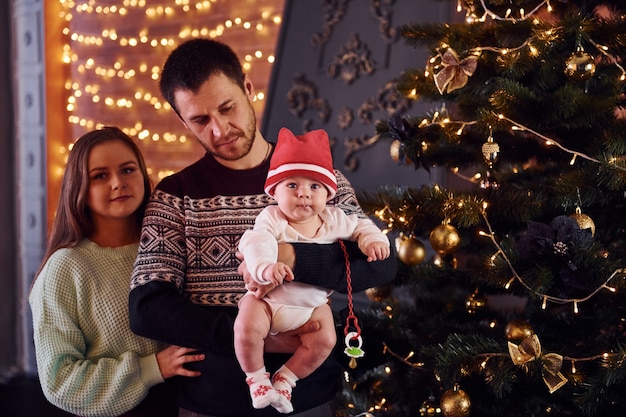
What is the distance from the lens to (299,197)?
4.23 feet

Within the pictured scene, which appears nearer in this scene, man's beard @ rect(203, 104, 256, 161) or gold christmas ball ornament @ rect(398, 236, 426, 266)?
man's beard @ rect(203, 104, 256, 161)

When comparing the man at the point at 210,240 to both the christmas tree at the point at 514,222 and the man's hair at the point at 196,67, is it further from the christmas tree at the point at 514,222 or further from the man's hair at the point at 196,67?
the christmas tree at the point at 514,222

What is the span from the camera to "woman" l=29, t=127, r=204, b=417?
1.61 meters

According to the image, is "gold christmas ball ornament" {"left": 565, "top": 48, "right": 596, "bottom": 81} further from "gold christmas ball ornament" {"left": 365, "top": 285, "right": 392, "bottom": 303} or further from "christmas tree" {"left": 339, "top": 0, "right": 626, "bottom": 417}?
"gold christmas ball ornament" {"left": 365, "top": 285, "right": 392, "bottom": 303}

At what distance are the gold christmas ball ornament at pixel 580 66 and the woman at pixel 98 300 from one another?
99cm

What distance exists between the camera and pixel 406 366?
6.80 feet

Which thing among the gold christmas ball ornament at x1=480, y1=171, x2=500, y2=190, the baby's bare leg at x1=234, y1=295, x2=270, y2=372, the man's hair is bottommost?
the baby's bare leg at x1=234, y1=295, x2=270, y2=372

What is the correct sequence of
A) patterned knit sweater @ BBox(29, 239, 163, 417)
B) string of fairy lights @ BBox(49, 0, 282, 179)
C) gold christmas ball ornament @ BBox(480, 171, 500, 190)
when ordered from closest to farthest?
patterned knit sweater @ BBox(29, 239, 163, 417)
gold christmas ball ornament @ BBox(480, 171, 500, 190)
string of fairy lights @ BBox(49, 0, 282, 179)

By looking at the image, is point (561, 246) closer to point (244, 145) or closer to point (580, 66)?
point (580, 66)

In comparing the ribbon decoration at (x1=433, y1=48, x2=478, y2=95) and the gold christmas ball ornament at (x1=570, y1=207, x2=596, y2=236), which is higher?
the ribbon decoration at (x1=433, y1=48, x2=478, y2=95)

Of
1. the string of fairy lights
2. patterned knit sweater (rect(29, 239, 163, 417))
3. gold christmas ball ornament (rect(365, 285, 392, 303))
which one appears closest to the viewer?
patterned knit sweater (rect(29, 239, 163, 417))

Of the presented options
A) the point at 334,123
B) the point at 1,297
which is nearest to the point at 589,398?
the point at 334,123

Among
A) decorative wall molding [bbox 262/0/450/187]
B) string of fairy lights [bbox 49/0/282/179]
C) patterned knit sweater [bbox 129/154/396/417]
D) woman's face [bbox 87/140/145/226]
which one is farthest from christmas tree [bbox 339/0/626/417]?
string of fairy lights [bbox 49/0/282/179]

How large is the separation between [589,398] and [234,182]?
36.5 inches
